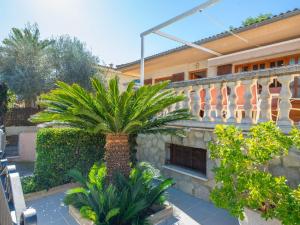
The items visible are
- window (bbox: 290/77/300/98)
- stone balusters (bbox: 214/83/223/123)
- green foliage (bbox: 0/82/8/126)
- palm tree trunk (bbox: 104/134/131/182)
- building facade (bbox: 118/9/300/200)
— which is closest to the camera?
building facade (bbox: 118/9/300/200)

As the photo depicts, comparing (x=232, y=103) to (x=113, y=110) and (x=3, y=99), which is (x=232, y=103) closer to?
(x=113, y=110)

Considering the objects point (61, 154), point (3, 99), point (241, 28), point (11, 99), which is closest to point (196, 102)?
point (241, 28)

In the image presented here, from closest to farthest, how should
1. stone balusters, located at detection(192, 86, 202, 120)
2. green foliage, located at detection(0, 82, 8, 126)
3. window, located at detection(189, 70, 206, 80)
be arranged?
stone balusters, located at detection(192, 86, 202, 120) → window, located at detection(189, 70, 206, 80) → green foliage, located at detection(0, 82, 8, 126)

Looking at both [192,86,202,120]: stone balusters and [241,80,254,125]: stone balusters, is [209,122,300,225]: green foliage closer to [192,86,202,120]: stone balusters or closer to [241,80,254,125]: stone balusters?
[241,80,254,125]: stone balusters

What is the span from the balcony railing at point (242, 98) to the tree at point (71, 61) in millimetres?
10896

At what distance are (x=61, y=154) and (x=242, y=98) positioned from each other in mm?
5535

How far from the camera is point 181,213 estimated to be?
512 centimetres

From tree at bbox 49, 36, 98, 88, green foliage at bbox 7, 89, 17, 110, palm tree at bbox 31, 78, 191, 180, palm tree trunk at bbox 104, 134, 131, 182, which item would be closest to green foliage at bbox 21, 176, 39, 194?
palm tree at bbox 31, 78, 191, 180

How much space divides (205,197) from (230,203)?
8.11ft

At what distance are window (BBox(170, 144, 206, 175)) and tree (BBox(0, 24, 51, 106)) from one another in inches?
487

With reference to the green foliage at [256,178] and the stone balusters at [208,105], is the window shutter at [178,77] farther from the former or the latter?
the green foliage at [256,178]

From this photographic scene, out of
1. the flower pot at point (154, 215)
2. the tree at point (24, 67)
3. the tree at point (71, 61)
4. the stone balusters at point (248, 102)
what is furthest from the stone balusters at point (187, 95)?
the tree at point (24, 67)

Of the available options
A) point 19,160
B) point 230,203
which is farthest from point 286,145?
point 19,160

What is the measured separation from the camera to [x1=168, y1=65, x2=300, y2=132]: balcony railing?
408cm
